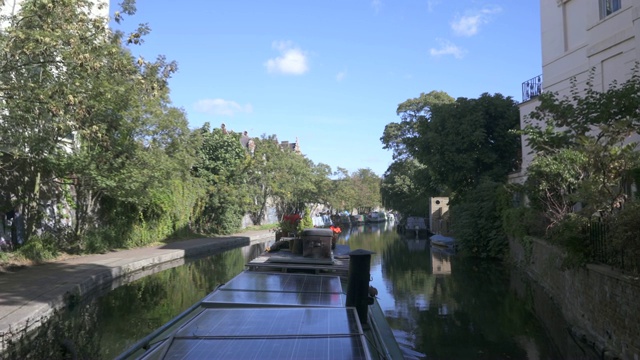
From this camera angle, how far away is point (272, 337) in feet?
13.2

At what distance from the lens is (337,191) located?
70.4m

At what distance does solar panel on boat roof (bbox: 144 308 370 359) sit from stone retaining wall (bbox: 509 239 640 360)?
4.71m

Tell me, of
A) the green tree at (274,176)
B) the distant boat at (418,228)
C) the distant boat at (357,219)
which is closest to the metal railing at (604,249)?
the green tree at (274,176)

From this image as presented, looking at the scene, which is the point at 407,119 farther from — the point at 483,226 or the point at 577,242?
the point at 577,242

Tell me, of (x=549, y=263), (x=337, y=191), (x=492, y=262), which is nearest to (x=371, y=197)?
(x=337, y=191)

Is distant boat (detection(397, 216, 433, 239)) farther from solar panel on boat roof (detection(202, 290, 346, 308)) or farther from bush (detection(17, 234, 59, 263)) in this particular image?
solar panel on boat roof (detection(202, 290, 346, 308))

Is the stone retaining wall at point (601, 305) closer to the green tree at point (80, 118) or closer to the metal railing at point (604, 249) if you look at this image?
the metal railing at point (604, 249)

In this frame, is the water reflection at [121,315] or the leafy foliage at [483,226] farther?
the leafy foliage at [483,226]

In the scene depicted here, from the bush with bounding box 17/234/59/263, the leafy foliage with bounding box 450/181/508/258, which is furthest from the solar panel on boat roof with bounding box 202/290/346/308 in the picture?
the leafy foliage with bounding box 450/181/508/258

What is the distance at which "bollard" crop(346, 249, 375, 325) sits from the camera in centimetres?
610

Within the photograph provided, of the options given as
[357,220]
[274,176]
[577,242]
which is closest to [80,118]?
[577,242]

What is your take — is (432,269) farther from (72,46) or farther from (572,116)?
(72,46)

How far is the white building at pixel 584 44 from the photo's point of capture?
15969 millimetres

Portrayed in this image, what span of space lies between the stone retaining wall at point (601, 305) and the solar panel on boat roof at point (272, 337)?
15.4ft
